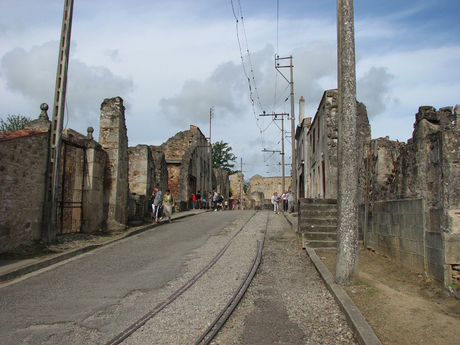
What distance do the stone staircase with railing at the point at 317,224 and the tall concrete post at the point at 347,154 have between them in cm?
420

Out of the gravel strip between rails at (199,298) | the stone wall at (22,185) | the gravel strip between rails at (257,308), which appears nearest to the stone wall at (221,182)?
the stone wall at (22,185)

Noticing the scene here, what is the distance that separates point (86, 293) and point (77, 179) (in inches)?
305

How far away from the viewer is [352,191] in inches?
262

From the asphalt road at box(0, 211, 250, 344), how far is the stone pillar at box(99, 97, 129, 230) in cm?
342

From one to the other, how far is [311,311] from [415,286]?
196 centimetres

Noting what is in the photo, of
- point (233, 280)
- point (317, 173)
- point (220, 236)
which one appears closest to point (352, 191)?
point (233, 280)

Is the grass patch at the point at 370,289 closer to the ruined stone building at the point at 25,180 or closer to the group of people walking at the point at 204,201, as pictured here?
the ruined stone building at the point at 25,180

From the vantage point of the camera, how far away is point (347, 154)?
265 inches

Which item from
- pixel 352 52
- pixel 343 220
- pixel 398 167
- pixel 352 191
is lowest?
pixel 343 220

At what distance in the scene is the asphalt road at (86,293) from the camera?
4727mm

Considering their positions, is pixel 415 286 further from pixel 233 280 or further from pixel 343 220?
pixel 233 280

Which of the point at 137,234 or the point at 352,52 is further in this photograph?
the point at 137,234

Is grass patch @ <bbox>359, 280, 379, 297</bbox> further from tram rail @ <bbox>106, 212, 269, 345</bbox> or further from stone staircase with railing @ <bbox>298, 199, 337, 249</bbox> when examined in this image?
stone staircase with railing @ <bbox>298, 199, 337, 249</bbox>

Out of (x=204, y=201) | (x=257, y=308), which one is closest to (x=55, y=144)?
(x=257, y=308)
